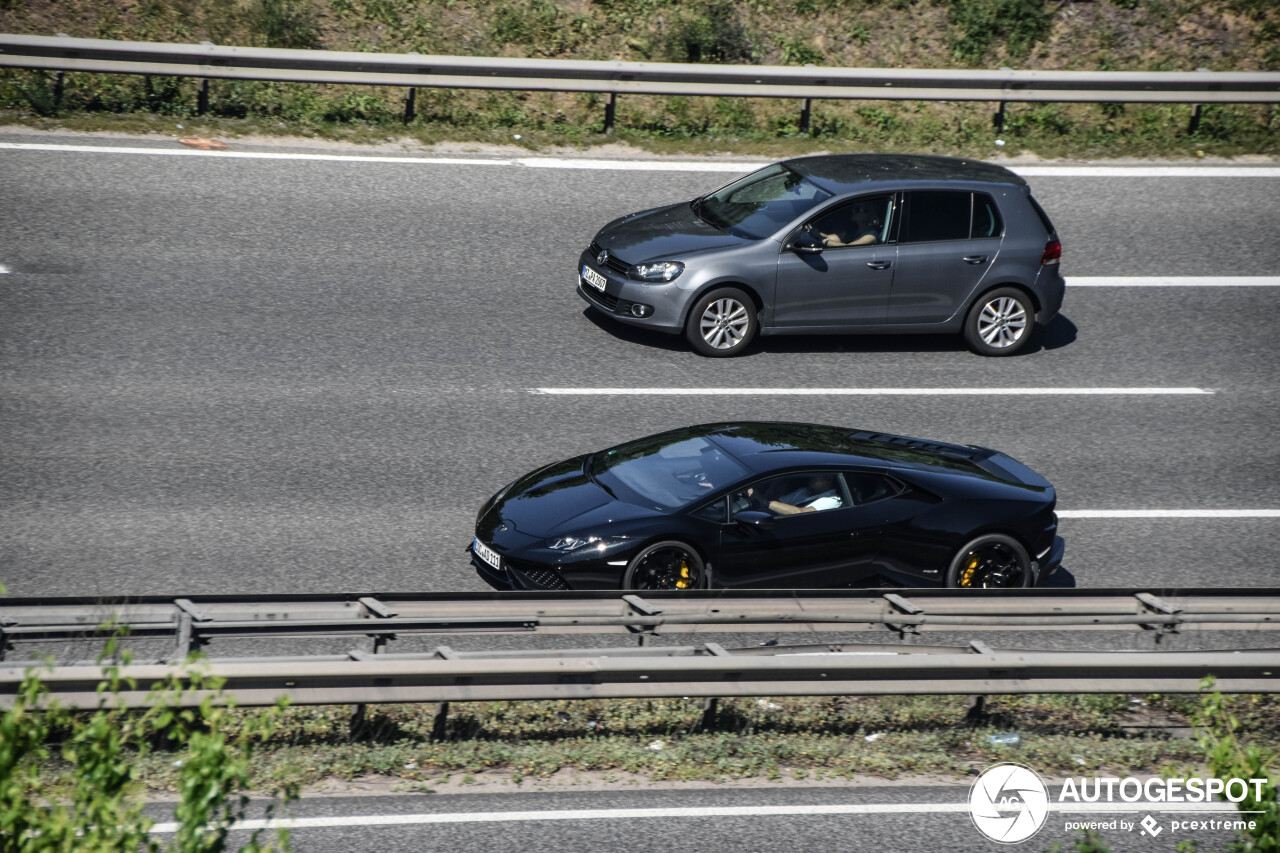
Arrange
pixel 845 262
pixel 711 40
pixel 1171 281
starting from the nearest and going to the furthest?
pixel 845 262, pixel 1171 281, pixel 711 40

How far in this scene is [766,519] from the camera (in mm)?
9172

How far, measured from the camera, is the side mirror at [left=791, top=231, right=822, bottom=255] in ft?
42.9

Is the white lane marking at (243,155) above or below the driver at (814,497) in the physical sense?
above

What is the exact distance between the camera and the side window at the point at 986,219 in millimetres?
13523

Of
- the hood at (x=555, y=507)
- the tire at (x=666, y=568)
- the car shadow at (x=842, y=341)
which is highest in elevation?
the car shadow at (x=842, y=341)

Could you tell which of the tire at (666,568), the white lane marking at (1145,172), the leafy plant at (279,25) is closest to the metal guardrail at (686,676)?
the tire at (666,568)

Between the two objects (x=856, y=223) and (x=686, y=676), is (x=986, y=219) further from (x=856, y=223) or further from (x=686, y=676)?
(x=686, y=676)

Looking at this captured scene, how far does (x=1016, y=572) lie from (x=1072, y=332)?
5443mm

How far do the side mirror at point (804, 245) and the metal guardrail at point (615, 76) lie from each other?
14.2ft

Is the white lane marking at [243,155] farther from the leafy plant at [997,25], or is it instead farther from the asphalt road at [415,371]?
the leafy plant at [997,25]

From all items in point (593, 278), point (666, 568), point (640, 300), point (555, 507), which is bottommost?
point (666, 568)

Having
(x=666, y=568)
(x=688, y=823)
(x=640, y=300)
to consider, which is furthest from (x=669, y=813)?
(x=640, y=300)

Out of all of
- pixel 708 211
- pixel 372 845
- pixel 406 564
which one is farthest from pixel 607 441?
pixel 372 845

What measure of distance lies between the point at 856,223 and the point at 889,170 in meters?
0.88
